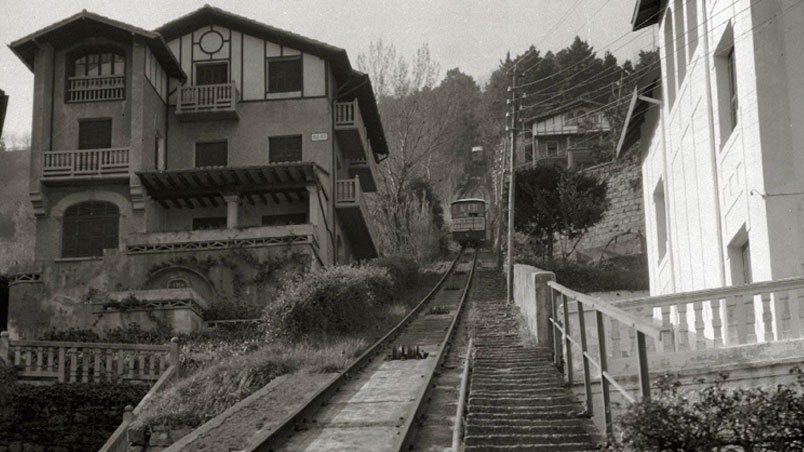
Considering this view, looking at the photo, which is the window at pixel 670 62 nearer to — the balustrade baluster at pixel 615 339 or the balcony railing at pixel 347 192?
the balustrade baluster at pixel 615 339

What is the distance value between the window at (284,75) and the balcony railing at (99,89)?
18.3ft

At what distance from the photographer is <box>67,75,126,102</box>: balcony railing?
31891 millimetres

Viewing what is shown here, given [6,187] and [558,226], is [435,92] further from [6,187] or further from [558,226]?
[6,187]

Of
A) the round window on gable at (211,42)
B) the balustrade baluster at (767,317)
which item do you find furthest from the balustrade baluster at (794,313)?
the round window on gable at (211,42)

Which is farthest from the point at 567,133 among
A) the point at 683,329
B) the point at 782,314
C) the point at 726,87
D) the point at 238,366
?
the point at 782,314

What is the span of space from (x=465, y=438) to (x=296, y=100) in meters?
27.0

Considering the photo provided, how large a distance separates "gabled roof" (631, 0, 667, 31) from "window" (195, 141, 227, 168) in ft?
54.5

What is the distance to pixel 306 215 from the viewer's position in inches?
1320

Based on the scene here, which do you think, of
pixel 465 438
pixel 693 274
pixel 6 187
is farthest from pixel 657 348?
pixel 6 187

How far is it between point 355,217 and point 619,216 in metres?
17.0

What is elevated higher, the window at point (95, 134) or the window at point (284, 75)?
the window at point (284, 75)

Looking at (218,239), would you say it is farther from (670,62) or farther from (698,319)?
(698,319)

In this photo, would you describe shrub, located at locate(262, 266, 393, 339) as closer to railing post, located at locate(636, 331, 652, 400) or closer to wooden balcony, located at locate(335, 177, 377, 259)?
wooden balcony, located at locate(335, 177, 377, 259)

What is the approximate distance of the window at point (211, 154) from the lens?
3462cm
